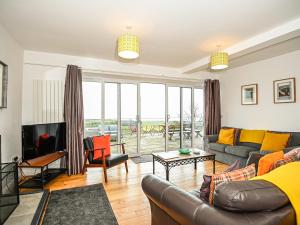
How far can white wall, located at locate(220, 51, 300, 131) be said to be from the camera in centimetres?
377

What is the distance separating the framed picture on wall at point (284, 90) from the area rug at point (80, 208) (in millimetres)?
4048

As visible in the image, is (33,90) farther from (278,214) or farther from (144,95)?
(278,214)

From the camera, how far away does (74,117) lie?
384cm

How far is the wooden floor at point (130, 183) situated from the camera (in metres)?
2.33

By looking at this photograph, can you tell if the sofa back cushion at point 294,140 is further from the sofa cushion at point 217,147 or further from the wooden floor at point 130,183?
the wooden floor at point 130,183

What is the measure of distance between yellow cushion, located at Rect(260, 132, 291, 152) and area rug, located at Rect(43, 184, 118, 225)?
3.18 m

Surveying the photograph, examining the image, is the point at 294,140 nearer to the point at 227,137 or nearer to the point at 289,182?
the point at 227,137

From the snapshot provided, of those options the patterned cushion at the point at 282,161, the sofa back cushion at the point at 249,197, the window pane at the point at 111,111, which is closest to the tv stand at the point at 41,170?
the window pane at the point at 111,111

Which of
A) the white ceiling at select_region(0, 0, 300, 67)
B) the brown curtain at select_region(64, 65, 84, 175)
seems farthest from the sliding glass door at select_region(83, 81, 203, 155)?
the white ceiling at select_region(0, 0, 300, 67)

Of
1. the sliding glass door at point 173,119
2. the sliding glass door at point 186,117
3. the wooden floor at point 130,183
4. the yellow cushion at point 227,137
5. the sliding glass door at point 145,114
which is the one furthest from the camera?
the sliding glass door at point 186,117

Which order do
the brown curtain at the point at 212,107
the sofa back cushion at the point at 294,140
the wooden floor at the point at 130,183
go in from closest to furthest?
the wooden floor at the point at 130,183, the sofa back cushion at the point at 294,140, the brown curtain at the point at 212,107

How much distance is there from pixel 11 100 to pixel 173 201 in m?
3.18

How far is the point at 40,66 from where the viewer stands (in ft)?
12.3

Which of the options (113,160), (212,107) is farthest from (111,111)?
(212,107)
